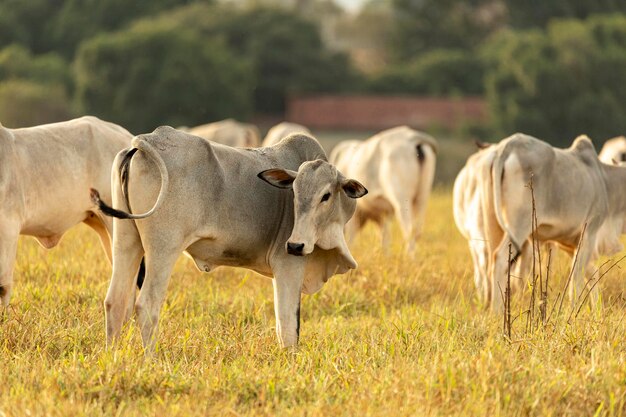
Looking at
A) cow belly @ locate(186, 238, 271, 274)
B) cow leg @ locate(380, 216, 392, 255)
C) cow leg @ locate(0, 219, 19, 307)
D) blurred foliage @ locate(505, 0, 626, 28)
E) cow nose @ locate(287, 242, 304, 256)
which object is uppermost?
cow nose @ locate(287, 242, 304, 256)

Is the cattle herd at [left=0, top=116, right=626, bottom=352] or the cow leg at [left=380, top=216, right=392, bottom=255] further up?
the cattle herd at [left=0, top=116, right=626, bottom=352]

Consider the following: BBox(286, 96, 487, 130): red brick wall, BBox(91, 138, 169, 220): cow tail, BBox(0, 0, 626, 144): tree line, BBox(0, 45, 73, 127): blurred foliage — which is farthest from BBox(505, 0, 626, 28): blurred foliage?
BBox(91, 138, 169, 220): cow tail

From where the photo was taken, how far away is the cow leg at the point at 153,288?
5.74 m

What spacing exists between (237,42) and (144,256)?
43.7 metres

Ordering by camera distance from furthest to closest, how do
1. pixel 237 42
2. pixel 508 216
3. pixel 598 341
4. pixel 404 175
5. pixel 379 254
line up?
pixel 237 42 < pixel 404 175 < pixel 379 254 < pixel 508 216 < pixel 598 341

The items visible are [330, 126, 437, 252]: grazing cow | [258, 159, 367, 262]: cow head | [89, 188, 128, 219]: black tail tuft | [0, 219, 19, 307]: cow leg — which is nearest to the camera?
[89, 188, 128, 219]: black tail tuft

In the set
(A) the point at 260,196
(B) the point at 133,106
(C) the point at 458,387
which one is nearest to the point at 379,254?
(A) the point at 260,196

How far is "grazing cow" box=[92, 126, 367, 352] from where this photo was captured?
18.8 feet

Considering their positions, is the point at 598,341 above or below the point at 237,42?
above

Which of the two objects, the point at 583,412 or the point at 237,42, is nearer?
the point at 583,412

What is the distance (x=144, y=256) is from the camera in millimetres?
6137

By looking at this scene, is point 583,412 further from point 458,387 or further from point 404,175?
point 404,175

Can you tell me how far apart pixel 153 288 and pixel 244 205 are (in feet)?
2.04

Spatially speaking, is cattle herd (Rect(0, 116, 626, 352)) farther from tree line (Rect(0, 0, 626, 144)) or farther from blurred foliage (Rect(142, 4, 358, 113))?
blurred foliage (Rect(142, 4, 358, 113))
